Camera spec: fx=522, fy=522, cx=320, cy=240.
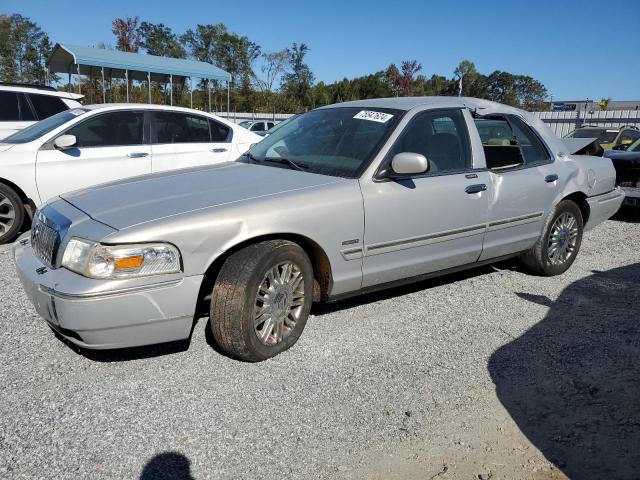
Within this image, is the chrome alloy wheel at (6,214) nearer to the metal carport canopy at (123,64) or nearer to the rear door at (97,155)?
the rear door at (97,155)

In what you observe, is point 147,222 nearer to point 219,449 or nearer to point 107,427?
point 107,427

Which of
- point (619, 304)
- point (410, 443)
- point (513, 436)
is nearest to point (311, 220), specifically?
point (410, 443)

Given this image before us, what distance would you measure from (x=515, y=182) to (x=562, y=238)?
1112 mm

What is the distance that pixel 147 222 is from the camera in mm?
2828

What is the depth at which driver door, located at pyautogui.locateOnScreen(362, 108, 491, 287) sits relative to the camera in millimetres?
3588

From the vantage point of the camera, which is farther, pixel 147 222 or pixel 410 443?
pixel 147 222

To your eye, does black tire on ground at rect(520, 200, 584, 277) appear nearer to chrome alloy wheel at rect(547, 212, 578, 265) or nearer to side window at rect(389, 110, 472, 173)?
chrome alloy wheel at rect(547, 212, 578, 265)

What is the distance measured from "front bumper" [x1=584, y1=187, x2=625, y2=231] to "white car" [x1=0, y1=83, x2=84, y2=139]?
7.28 meters

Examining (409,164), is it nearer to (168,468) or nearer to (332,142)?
(332,142)

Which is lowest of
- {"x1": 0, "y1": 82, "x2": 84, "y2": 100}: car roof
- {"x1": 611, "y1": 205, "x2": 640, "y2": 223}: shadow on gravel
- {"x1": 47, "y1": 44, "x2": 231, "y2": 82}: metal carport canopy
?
{"x1": 611, "y1": 205, "x2": 640, "y2": 223}: shadow on gravel

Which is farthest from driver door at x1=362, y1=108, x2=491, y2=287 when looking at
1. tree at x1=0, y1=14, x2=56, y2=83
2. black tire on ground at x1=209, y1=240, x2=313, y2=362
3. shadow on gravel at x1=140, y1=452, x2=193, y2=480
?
tree at x1=0, y1=14, x2=56, y2=83

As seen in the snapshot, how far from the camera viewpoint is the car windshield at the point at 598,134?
17219mm

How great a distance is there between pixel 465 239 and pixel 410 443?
2018 mm

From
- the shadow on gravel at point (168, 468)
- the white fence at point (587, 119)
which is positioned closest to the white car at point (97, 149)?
the shadow on gravel at point (168, 468)
